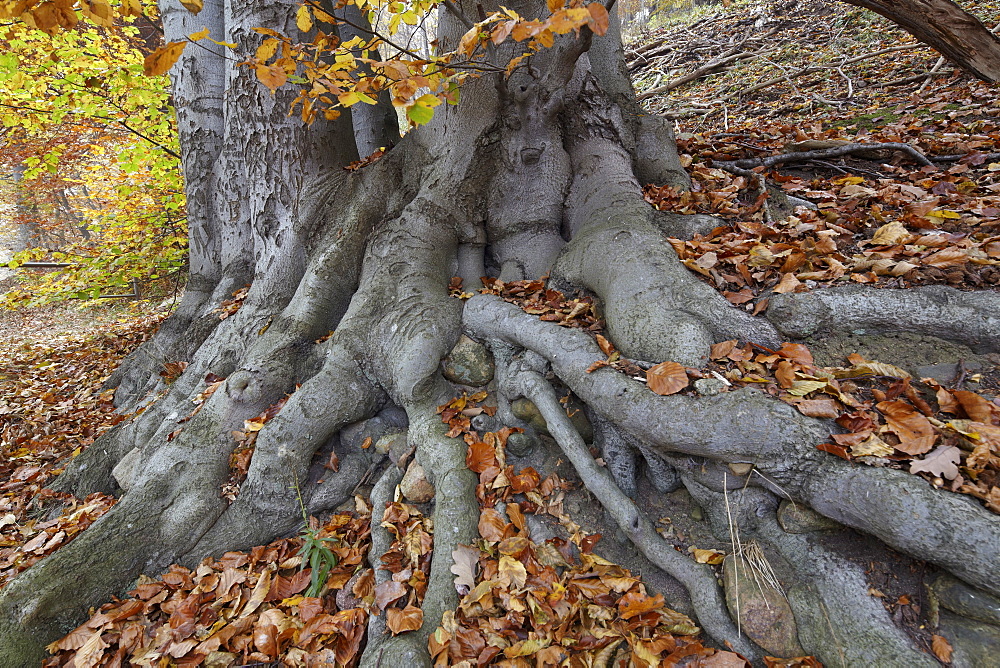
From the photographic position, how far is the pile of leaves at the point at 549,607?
1.85m

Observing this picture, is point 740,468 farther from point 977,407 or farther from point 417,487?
point 417,487

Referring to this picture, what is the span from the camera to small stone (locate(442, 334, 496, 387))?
3.08 m

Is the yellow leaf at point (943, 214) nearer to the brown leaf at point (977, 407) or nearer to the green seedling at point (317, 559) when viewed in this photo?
the brown leaf at point (977, 407)

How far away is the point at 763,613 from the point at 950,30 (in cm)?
460

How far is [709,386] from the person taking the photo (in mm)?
2074

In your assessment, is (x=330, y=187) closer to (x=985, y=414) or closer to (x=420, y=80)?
(x=420, y=80)

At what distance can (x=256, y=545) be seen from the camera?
2.85 meters

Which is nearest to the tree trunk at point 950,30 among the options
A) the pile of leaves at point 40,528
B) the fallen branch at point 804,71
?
the fallen branch at point 804,71

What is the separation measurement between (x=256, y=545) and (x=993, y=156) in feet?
19.2

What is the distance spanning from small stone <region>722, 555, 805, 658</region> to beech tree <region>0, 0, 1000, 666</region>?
0.13 ft

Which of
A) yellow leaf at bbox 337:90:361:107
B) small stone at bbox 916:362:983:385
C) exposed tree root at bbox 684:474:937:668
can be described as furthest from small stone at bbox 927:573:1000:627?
yellow leaf at bbox 337:90:361:107

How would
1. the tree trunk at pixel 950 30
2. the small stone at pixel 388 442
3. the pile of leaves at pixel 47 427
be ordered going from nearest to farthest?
the small stone at pixel 388 442, the pile of leaves at pixel 47 427, the tree trunk at pixel 950 30

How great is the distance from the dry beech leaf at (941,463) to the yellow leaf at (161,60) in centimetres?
308

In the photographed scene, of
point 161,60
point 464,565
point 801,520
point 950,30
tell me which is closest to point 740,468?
point 801,520
